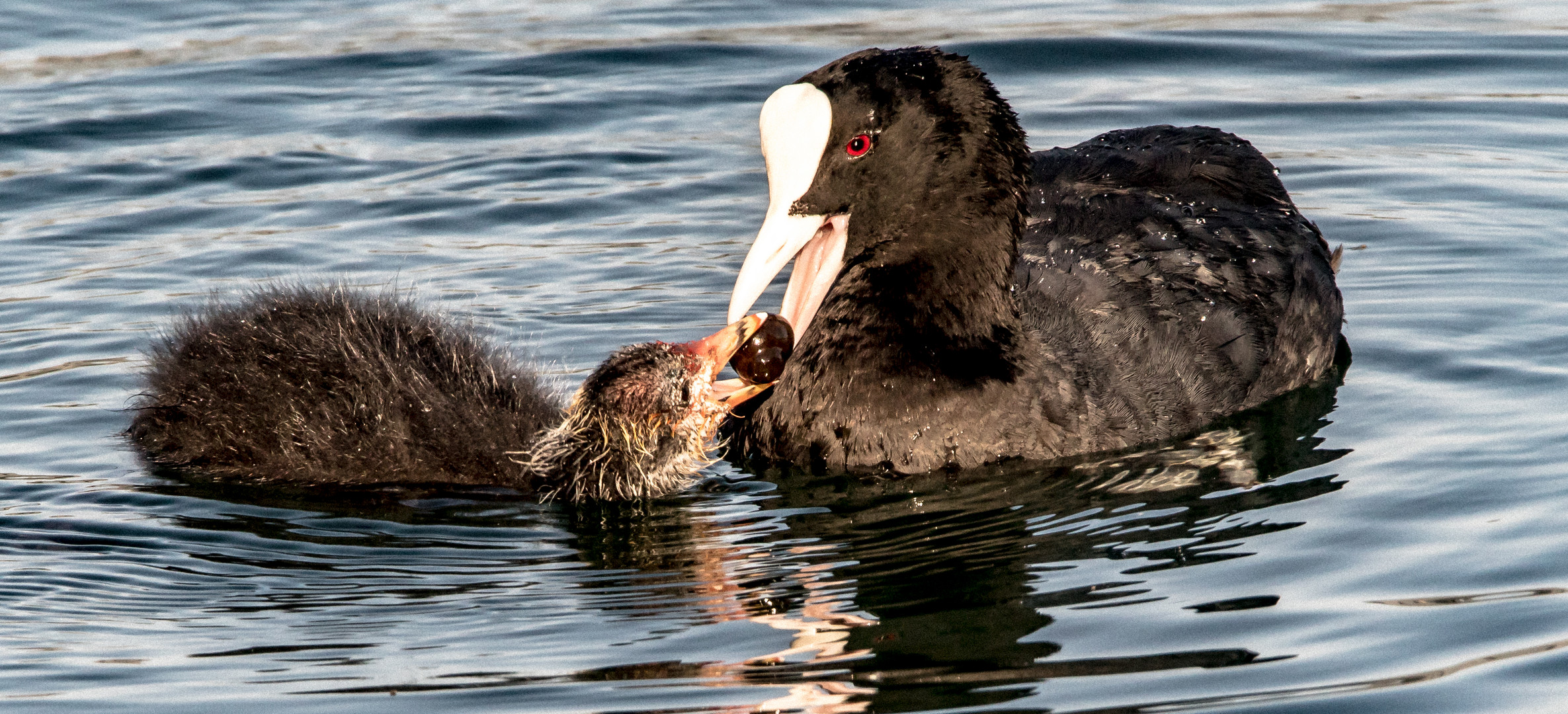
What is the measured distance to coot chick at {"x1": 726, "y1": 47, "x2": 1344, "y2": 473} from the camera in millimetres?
5066

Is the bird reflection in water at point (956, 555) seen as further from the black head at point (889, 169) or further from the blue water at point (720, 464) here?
the black head at point (889, 169)

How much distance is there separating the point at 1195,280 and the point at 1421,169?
3121 millimetres

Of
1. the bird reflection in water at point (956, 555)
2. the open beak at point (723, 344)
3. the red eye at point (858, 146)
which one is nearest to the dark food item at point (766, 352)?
the open beak at point (723, 344)

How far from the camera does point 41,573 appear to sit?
444cm

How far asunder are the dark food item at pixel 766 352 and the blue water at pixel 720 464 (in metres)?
0.29

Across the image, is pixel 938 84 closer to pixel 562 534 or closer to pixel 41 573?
pixel 562 534

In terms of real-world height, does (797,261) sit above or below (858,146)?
below

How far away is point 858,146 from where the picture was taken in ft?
16.7

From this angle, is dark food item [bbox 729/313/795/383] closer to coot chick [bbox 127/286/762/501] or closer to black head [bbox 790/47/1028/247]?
coot chick [bbox 127/286/762/501]

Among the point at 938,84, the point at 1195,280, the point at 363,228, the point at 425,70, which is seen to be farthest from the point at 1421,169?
the point at 425,70

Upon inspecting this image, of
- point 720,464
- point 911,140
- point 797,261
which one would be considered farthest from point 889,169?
point 720,464

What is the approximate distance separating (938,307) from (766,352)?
1.68 ft

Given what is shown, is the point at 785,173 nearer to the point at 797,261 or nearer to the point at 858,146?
the point at 858,146

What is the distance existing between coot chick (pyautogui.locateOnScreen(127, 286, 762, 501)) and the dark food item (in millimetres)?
54
